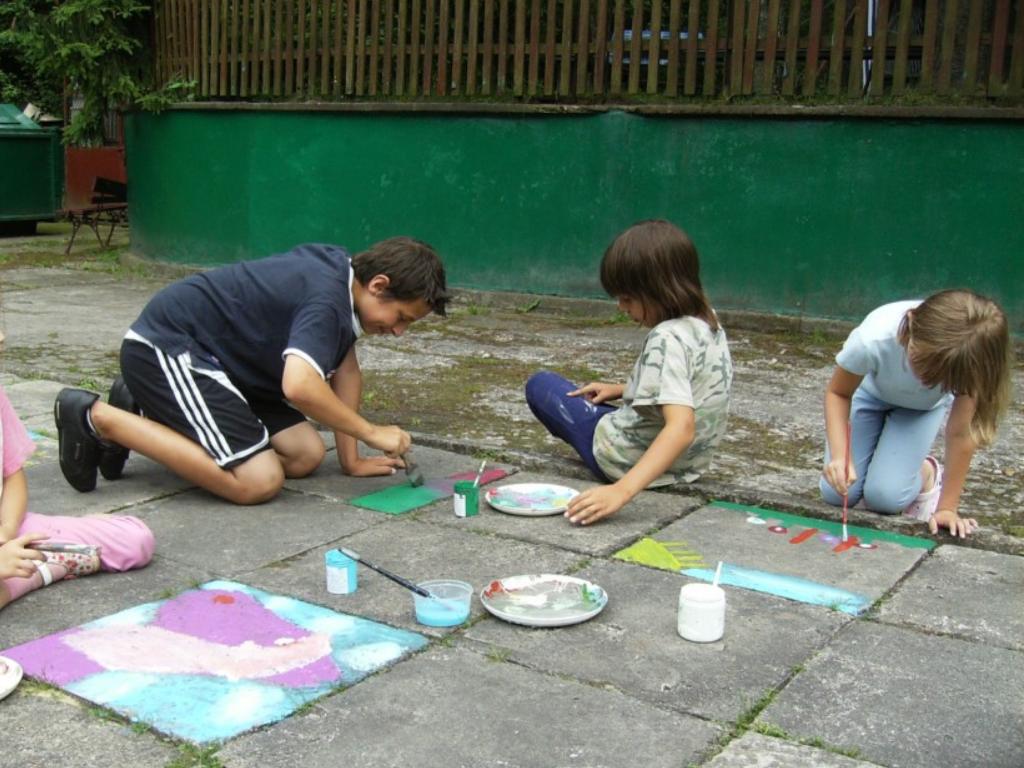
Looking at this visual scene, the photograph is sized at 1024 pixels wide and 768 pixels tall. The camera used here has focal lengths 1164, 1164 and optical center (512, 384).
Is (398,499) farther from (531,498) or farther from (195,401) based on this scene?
(195,401)

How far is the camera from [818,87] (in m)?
7.65

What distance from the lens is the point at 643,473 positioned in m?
3.69

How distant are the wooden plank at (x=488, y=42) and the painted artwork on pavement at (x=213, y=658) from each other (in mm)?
6415

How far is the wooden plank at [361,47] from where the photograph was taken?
934 centimetres

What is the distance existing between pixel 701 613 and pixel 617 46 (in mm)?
6168

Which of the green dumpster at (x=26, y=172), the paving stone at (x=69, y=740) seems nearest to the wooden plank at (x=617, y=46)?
the paving stone at (x=69, y=740)

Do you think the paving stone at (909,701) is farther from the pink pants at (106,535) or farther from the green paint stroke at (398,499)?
the pink pants at (106,535)

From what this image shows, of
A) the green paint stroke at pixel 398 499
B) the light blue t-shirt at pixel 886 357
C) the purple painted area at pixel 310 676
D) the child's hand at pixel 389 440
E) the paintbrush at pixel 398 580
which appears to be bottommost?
the green paint stroke at pixel 398 499

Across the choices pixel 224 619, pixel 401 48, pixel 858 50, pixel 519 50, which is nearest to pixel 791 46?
pixel 858 50

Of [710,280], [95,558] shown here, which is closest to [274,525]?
[95,558]

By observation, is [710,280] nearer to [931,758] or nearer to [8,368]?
[8,368]

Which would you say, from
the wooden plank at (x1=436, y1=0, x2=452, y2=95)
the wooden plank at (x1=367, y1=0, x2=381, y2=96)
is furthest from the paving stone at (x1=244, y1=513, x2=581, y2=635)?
the wooden plank at (x1=367, y1=0, x2=381, y2=96)

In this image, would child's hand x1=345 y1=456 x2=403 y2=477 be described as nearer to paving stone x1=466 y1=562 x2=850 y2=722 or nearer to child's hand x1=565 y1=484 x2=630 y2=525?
child's hand x1=565 y1=484 x2=630 y2=525

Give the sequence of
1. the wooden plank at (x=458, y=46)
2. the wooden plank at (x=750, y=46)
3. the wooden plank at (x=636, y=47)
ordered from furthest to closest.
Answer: the wooden plank at (x=458, y=46) → the wooden plank at (x=636, y=47) → the wooden plank at (x=750, y=46)
